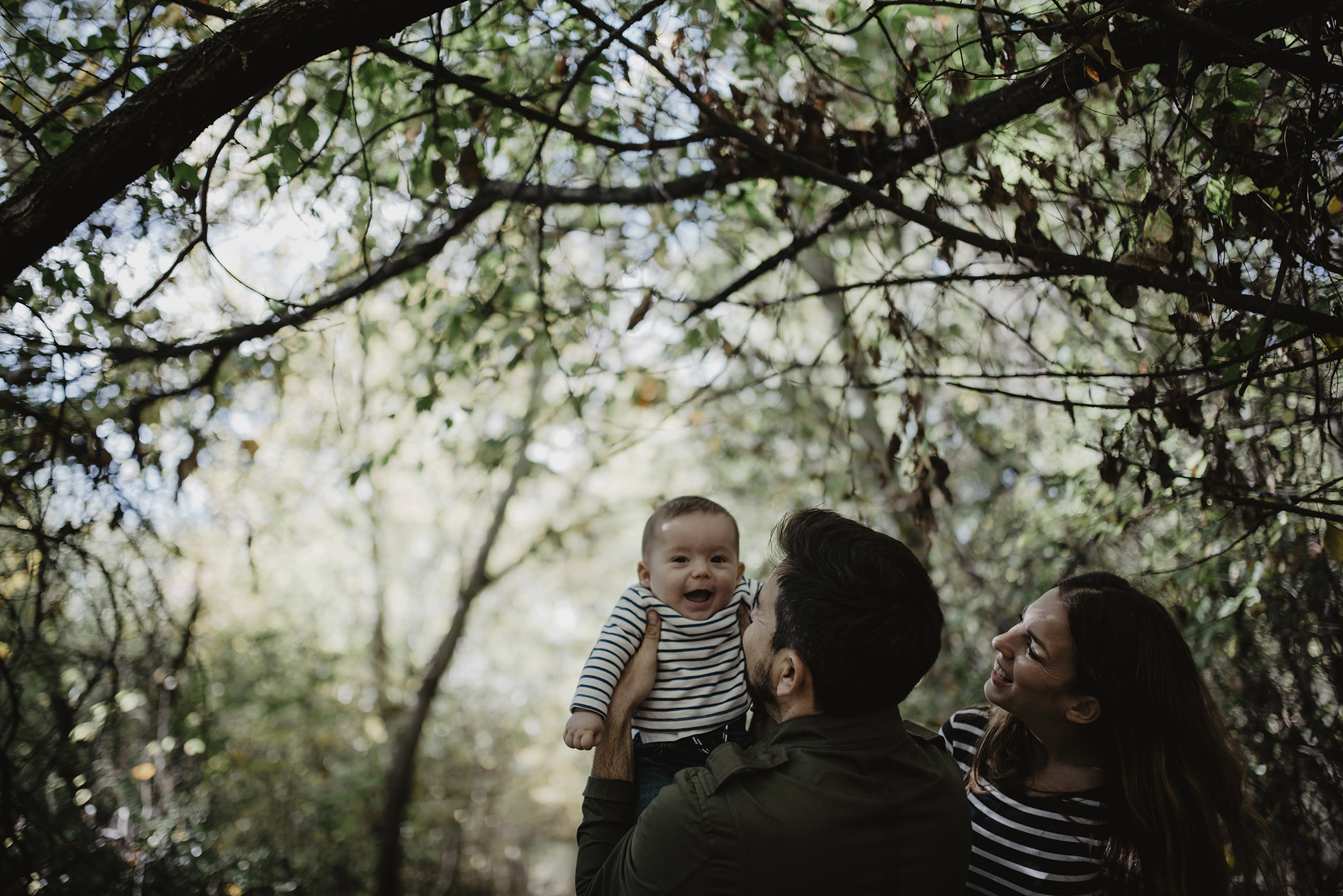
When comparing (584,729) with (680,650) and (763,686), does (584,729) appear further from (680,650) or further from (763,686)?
(763,686)

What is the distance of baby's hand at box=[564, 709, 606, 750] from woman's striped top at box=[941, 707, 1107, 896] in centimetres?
83

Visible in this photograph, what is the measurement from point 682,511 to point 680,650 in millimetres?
361

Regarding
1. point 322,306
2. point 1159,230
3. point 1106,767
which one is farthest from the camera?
point 322,306

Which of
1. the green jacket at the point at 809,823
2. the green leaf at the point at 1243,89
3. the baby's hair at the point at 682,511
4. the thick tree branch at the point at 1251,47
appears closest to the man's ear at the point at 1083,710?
the green jacket at the point at 809,823

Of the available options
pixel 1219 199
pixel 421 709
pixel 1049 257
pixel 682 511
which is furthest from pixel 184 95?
pixel 421 709

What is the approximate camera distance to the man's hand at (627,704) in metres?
1.76

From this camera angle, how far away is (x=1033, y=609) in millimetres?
2025

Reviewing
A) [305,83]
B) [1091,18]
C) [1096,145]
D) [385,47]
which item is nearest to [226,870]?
[305,83]

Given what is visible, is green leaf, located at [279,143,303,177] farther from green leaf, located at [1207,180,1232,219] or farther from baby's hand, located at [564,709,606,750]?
green leaf, located at [1207,180,1232,219]

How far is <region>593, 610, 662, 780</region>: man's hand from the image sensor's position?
5.78 feet

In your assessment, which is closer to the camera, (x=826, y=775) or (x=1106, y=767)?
(x=826, y=775)

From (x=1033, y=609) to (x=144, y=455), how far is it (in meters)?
2.95

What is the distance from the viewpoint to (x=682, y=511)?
7.10ft

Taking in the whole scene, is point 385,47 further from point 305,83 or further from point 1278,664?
point 1278,664
